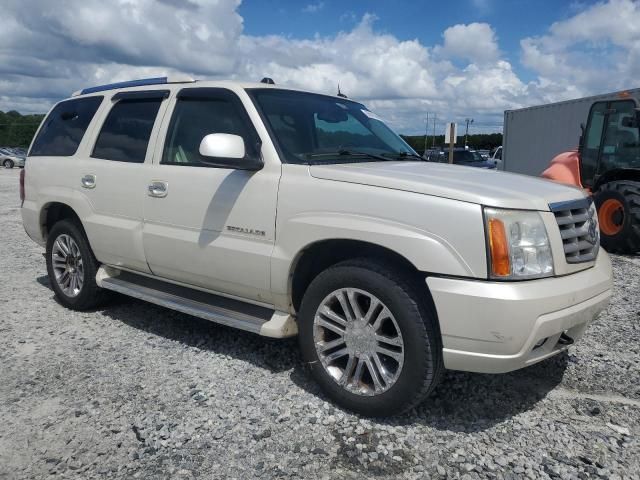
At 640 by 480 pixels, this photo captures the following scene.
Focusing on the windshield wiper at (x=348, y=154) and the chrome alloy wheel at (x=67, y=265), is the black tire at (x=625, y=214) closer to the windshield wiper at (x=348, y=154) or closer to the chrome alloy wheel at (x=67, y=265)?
the windshield wiper at (x=348, y=154)

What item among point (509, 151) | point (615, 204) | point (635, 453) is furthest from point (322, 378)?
point (509, 151)

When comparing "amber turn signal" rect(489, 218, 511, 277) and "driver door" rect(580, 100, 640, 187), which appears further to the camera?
"driver door" rect(580, 100, 640, 187)

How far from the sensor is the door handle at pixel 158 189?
3.99 m

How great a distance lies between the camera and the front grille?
2943 mm

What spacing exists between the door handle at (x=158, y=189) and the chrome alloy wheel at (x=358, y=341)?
5.02ft

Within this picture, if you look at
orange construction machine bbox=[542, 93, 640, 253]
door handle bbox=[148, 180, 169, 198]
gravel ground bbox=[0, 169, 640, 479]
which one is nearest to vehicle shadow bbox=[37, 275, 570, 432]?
gravel ground bbox=[0, 169, 640, 479]

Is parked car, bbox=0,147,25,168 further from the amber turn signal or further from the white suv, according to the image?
the amber turn signal

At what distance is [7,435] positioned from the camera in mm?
2998

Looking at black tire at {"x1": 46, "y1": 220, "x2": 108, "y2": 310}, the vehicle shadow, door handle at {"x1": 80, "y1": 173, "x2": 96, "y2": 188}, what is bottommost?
the vehicle shadow

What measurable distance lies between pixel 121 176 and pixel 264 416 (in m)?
2.28

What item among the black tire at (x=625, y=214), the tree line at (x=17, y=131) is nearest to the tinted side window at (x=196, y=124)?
the black tire at (x=625, y=214)

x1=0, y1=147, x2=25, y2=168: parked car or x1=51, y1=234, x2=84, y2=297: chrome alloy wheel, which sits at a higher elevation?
x1=51, y1=234, x2=84, y2=297: chrome alloy wheel

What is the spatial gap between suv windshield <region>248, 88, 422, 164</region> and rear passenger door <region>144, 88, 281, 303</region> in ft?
0.59

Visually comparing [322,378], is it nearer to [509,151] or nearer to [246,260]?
[246,260]
